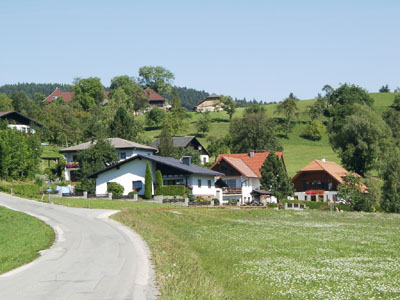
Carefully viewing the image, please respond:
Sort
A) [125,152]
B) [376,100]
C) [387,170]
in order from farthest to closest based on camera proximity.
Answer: [376,100] → [125,152] → [387,170]

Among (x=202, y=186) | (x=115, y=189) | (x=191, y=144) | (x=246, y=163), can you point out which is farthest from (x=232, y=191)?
(x=191, y=144)

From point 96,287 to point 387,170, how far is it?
7252 cm

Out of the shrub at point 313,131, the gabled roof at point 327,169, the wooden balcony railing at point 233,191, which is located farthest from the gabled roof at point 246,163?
the shrub at point 313,131

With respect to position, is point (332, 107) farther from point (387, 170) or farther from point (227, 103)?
point (387, 170)

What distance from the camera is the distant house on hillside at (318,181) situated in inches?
3883

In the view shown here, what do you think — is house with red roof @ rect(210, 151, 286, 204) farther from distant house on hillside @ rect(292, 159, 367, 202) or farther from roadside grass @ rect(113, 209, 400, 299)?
roadside grass @ rect(113, 209, 400, 299)

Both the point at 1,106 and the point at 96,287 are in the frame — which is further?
the point at 1,106

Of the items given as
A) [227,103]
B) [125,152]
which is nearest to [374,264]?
[125,152]

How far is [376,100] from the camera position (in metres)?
194

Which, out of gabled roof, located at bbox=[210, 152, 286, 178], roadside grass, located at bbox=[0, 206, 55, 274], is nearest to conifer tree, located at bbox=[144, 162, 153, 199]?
gabled roof, located at bbox=[210, 152, 286, 178]

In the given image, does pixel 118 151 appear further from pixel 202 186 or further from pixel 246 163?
pixel 246 163

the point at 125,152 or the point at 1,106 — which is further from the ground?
the point at 1,106

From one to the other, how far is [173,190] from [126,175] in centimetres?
767

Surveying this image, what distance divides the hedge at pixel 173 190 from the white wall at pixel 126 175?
4.06 meters
